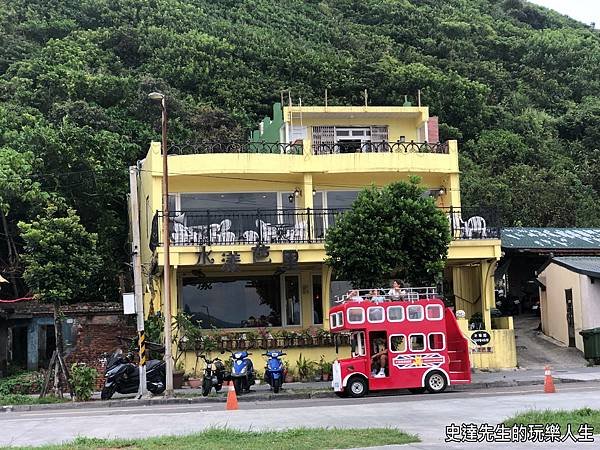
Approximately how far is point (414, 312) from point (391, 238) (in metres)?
3.33

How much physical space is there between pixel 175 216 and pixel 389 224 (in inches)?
280

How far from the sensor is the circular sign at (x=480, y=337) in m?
25.6

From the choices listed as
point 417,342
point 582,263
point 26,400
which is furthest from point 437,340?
point 26,400

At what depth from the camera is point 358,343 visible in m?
19.6

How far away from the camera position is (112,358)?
22656 millimetres

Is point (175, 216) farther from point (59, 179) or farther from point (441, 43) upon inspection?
point (441, 43)

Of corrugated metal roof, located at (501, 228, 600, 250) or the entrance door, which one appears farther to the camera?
corrugated metal roof, located at (501, 228, 600, 250)

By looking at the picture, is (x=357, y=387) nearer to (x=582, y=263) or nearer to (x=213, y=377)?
(x=213, y=377)

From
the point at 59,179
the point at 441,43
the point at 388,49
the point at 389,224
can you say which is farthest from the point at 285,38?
the point at 389,224

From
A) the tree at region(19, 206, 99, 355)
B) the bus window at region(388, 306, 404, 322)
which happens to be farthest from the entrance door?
the tree at region(19, 206, 99, 355)

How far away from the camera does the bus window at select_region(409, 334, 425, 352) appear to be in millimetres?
19328

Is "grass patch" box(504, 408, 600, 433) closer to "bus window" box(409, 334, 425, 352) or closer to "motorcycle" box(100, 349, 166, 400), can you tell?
"bus window" box(409, 334, 425, 352)

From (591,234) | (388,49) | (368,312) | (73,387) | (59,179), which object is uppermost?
(388,49)

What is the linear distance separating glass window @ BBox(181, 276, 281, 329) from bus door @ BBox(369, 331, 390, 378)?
837 cm
